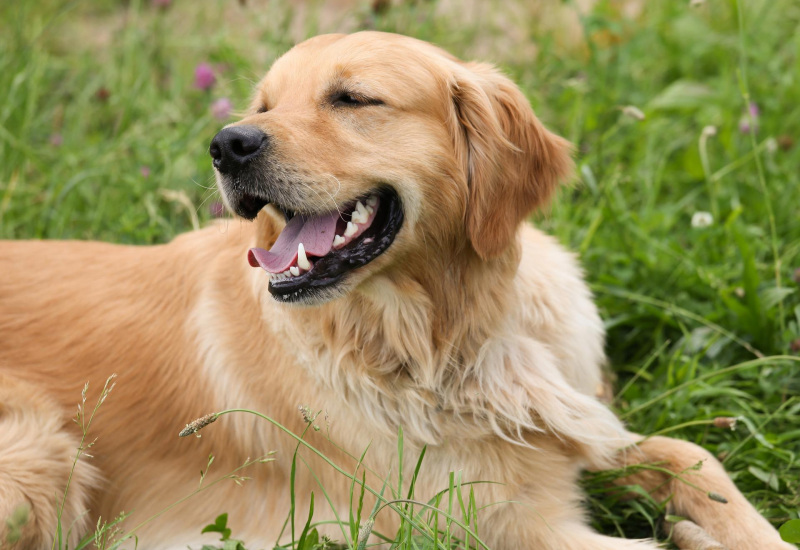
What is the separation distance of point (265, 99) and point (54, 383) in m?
1.29

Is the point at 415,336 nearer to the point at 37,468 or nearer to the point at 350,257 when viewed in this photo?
the point at 350,257

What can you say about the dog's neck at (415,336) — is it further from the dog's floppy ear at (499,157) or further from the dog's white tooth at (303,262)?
the dog's white tooth at (303,262)

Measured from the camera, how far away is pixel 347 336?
9.18ft

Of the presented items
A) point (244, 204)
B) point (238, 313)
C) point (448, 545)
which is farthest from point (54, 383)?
point (448, 545)

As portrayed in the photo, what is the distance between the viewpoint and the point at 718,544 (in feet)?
8.76

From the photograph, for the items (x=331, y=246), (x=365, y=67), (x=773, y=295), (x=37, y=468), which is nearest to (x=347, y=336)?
(x=331, y=246)

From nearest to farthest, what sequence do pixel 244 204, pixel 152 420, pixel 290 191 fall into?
pixel 290 191
pixel 244 204
pixel 152 420

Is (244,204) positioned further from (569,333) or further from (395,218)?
(569,333)

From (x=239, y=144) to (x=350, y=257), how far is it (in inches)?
18.7

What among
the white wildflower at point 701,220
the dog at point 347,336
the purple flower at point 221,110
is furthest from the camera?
the purple flower at point 221,110

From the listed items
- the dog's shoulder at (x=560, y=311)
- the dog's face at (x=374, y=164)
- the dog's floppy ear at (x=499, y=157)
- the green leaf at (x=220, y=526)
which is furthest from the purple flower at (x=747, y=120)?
the green leaf at (x=220, y=526)

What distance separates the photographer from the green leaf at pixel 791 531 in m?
2.54

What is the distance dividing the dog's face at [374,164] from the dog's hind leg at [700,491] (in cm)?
103

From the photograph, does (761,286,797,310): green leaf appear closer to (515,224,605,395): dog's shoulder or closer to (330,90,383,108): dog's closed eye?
(515,224,605,395): dog's shoulder
